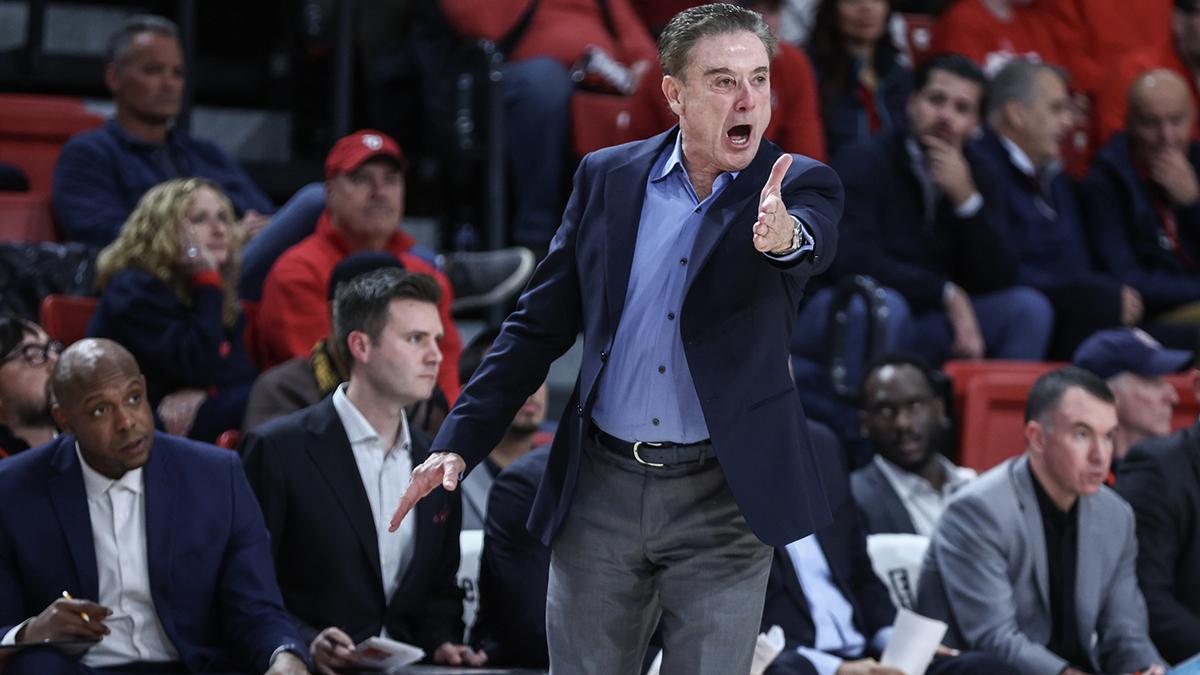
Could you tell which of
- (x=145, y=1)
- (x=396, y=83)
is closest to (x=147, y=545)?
(x=396, y=83)

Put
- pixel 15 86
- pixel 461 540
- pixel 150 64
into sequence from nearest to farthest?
pixel 461 540, pixel 150 64, pixel 15 86

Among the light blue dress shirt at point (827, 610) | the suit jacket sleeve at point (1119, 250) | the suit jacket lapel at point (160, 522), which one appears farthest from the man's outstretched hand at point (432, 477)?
the suit jacket sleeve at point (1119, 250)

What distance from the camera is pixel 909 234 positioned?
22.0ft

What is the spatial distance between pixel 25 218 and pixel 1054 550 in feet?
11.9

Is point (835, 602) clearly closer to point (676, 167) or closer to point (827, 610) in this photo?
point (827, 610)

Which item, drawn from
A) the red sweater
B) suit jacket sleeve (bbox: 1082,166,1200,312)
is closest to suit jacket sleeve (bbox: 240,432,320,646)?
the red sweater

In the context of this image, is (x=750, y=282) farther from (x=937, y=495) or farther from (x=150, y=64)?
(x=150, y=64)

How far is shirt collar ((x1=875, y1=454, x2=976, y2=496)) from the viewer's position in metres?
5.63

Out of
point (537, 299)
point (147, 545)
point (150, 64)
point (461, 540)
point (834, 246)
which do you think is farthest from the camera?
point (150, 64)

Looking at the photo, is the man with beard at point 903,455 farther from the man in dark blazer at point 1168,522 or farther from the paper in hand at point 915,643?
the paper in hand at point 915,643

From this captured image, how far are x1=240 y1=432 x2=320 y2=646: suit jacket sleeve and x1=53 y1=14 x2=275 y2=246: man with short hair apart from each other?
6.20 ft

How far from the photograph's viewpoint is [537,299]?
296 cm

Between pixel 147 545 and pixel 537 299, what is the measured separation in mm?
1529

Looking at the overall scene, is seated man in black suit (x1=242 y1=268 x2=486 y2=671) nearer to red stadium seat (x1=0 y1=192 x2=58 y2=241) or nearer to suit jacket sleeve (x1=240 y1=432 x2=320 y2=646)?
suit jacket sleeve (x1=240 y1=432 x2=320 y2=646)
